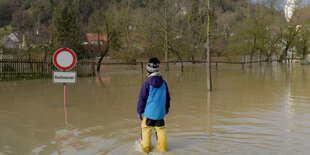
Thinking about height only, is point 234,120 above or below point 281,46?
below

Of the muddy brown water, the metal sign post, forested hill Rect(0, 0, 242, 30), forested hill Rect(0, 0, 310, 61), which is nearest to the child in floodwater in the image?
the muddy brown water

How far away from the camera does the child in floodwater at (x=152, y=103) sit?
15.5 ft

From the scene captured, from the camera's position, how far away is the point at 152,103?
4750mm

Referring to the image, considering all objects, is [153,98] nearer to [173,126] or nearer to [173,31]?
[173,126]

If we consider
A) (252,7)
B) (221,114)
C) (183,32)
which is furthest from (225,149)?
(252,7)

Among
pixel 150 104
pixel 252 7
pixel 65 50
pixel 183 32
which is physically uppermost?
pixel 252 7

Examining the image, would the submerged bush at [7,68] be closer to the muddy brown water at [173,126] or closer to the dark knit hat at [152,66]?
the muddy brown water at [173,126]

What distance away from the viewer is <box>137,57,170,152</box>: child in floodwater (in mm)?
4723

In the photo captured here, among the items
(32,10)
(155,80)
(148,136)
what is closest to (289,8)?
(155,80)

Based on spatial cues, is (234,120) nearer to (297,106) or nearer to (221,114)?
(221,114)

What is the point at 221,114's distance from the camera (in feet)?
27.6

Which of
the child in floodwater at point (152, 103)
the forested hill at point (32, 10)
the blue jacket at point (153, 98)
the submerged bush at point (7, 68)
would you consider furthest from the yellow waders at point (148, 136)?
the forested hill at point (32, 10)

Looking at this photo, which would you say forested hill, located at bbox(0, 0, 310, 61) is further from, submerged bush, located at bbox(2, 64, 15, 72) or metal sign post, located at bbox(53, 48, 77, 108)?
metal sign post, located at bbox(53, 48, 77, 108)

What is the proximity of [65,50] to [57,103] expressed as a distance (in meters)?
2.64
